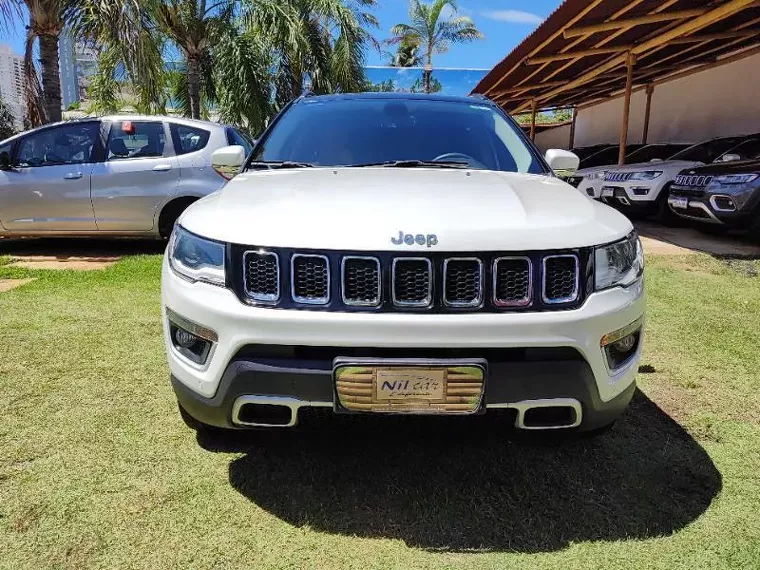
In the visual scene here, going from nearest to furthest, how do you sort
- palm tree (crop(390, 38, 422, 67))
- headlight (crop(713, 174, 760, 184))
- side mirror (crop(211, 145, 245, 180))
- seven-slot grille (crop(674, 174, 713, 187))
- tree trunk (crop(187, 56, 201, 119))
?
1. side mirror (crop(211, 145, 245, 180))
2. headlight (crop(713, 174, 760, 184))
3. seven-slot grille (crop(674, 174, 713, 187))
4. tree trunk (crop(187, 56, 201, 119))
5. palm tree (crop(390, 38, 422, 67))

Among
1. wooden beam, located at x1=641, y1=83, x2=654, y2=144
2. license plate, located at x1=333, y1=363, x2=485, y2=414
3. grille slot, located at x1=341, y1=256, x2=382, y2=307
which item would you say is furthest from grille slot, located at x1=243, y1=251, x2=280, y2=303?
wooden beam, located at x1=641, y1=83, x2=654, y2=144

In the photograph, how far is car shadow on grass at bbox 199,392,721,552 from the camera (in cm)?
205

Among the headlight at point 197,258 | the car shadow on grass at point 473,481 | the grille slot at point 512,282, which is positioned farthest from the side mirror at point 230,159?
the grille slot at point 512,282

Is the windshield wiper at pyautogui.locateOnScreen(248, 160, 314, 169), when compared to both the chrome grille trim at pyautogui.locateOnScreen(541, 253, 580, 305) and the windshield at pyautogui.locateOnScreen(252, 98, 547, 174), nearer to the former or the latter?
the windshield at pyautogui.locateOnScreen(252, 98, 547, 174)

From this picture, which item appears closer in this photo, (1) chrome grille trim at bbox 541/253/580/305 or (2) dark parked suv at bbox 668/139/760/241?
(1) chrome grille trim at bbox 541/253/580/305

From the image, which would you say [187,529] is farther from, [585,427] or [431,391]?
[585,427]

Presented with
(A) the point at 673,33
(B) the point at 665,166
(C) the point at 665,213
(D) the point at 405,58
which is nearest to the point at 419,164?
(B) the point at 665,166

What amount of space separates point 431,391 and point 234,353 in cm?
64

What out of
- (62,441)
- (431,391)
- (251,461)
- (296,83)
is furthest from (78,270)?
(296,83)

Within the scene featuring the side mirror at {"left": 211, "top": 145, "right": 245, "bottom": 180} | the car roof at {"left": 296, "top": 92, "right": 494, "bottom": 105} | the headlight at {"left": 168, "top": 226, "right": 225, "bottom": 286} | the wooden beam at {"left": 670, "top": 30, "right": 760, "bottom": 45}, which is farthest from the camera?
the wooden beam at {"left": 670, "top": 30, "right": 760, "bottom": 45}

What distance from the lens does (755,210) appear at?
277 inches

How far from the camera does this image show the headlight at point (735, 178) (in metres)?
6.99

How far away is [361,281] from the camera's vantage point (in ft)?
6.29

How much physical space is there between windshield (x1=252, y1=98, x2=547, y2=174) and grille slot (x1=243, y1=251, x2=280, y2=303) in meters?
1.12
